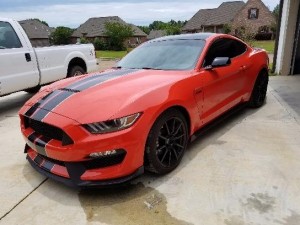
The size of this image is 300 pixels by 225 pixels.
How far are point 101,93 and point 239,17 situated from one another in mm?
52774

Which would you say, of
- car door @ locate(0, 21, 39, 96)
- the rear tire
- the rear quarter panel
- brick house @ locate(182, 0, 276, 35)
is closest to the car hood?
the rear quarter panel

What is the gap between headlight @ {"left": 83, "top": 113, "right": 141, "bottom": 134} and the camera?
2.93m

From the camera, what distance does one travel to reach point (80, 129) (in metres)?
2.92

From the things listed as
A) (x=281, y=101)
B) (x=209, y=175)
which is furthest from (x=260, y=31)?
(x=209, y=175)

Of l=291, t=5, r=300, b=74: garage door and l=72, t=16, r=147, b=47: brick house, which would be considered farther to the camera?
l=72, t=16, r=147, b=47: brick house

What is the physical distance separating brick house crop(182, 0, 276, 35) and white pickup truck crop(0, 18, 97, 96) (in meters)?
43.2

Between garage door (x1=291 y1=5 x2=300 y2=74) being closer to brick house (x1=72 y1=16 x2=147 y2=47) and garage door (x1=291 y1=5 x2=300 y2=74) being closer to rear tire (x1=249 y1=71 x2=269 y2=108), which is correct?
rear tire (x1=249 y1=71 x2=269 y2=108)

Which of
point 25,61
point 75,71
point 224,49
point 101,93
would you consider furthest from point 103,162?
point 75,71

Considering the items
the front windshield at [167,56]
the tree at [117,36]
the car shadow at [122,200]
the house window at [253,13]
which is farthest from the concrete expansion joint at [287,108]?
the house window at [253,13]

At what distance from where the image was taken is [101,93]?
336cm

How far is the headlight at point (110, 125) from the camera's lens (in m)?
2.93

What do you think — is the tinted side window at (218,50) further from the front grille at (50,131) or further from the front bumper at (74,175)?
the front grille at (50,131)

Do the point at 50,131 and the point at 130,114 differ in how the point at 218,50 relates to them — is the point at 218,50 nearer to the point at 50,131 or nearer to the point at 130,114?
the point at 130,114

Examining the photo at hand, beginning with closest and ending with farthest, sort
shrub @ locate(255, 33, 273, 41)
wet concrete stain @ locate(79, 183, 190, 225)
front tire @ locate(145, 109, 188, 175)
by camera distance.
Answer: wet concrete stain @ locate(79, 183, 190, 225), front tire @ locate(145, 109, 188, 175), shrub @ locate(255, 33, 273, 41)
